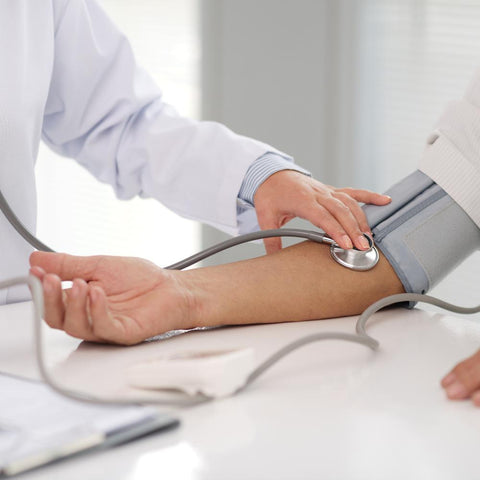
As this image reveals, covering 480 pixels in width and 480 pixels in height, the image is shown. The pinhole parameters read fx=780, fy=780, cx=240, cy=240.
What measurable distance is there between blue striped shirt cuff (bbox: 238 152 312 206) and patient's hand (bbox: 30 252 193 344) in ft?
0.99

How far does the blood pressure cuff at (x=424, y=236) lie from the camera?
99 centimetres

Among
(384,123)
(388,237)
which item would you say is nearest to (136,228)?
(384,123)

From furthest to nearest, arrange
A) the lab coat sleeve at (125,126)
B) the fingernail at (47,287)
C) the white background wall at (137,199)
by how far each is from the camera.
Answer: the white background wall at (137,199), the lab coat sleeve at (125,126), the fingernail at (47,287)

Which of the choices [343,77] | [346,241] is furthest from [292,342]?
[343,77]

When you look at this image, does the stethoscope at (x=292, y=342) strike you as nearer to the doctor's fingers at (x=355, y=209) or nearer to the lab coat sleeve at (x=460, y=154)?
the doctor's fingers at (x=355, y=209)

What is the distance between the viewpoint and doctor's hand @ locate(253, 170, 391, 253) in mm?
1000

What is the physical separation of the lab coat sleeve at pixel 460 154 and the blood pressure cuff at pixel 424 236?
0.01 metres

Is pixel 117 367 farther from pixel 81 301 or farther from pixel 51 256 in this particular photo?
pixel 51 256

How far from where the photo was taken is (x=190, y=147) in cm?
130

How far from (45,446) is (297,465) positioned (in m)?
0.18

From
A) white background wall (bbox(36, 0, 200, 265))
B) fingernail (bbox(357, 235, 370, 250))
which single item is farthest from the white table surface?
white background wall (bbox(36, 0, 200, 265))

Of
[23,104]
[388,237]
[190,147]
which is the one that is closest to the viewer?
[388,237]

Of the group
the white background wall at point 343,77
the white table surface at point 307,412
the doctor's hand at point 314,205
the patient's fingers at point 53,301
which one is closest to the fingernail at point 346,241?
the doctor's hand at point 314,205

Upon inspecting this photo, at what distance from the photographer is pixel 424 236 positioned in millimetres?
997
